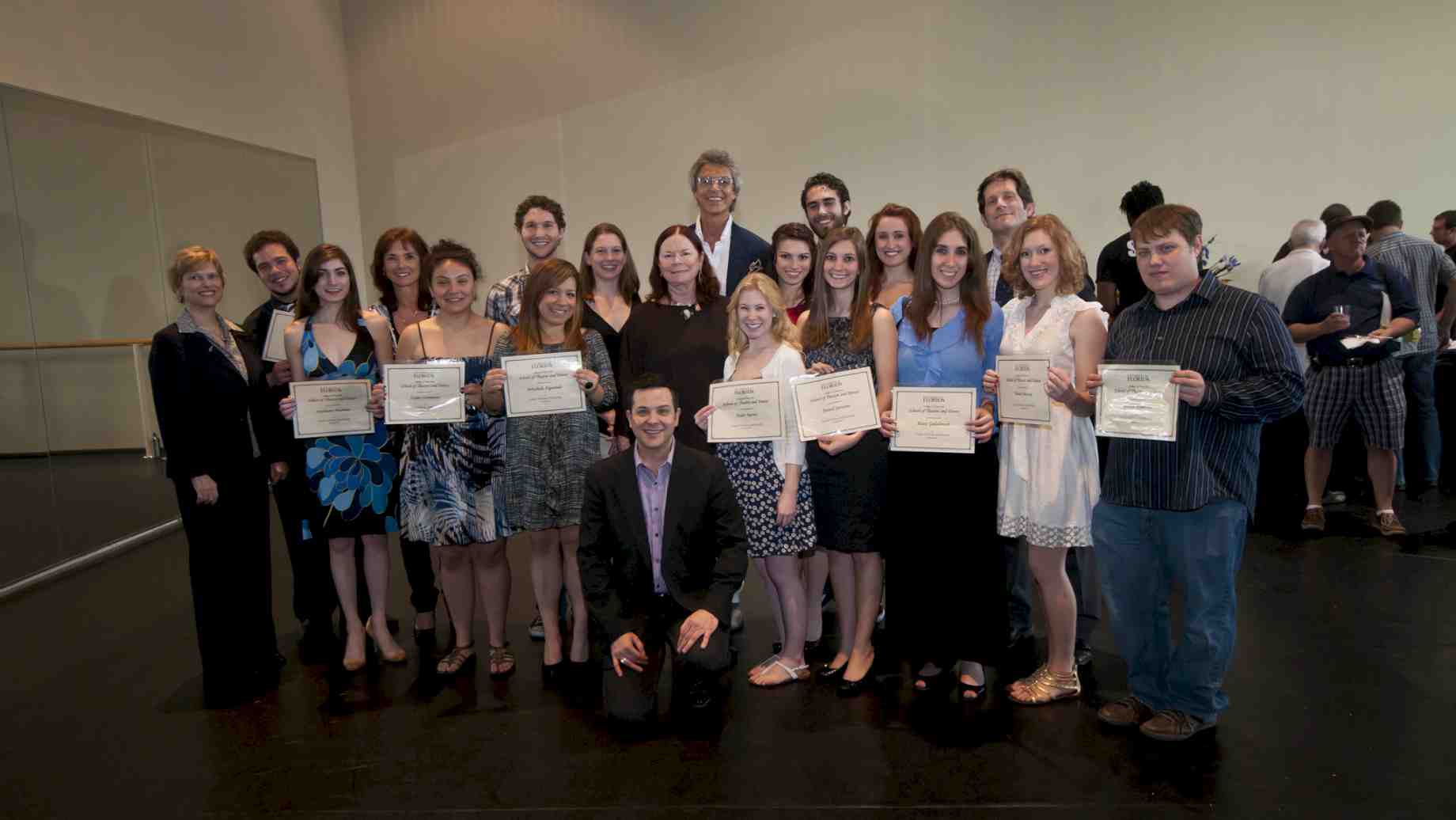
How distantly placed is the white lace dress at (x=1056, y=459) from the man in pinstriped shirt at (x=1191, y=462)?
0.08 m

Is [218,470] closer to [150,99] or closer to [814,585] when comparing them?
[814,585]

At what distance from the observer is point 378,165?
26.6 feet

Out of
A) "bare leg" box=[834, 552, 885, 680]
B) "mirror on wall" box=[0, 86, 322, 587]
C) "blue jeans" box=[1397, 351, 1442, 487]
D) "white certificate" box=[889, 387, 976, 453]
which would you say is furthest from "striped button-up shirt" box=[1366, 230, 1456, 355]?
"mirror on wall" box=[0, 86, 322, 587]

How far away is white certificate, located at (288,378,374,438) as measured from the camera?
3332 millimetres

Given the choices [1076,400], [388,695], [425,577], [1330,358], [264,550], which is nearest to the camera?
[1076,400]

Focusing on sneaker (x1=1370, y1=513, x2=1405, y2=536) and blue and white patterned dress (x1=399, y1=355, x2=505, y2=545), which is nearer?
blue and white patterned dress (x1=399, y1=355, x2=505, y2=545)

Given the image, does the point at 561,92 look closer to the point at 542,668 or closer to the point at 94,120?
the point at 94,120

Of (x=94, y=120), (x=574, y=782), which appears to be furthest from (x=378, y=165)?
(x=574, y=782)

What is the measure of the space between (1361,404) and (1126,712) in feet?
11.1

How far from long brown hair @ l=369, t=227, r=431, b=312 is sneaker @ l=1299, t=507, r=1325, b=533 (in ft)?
16.6

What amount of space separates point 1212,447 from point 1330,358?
339 cm

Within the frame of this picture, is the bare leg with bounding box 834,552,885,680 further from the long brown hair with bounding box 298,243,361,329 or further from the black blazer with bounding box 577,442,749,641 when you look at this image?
the long brown hair with bounding box 298,243,361,329

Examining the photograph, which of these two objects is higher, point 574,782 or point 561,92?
point 561,92

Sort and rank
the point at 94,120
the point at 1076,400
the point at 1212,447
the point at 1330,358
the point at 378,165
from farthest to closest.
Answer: the point at 378,165
the point at 94,120
the point at 1330,358
the point at 1076,400
the point at 1212,447
